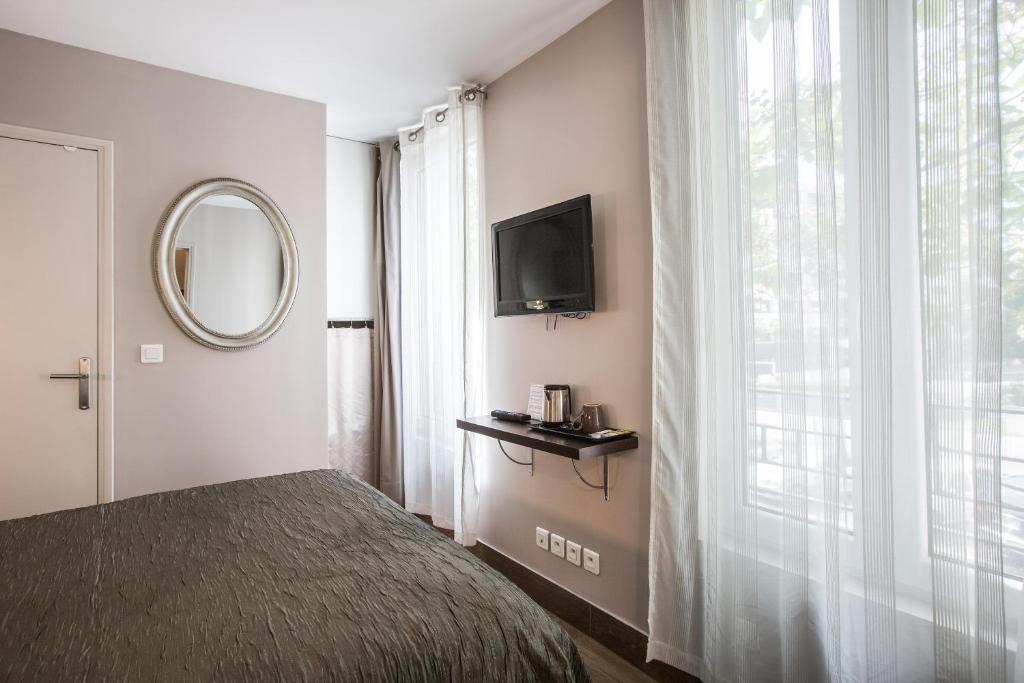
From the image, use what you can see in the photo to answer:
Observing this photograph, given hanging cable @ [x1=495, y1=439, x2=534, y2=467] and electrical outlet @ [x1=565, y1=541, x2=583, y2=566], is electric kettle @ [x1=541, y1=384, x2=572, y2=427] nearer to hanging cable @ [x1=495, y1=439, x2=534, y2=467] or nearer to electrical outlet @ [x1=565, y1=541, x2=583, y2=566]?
hanging cable @ [x1=495, y1=439, x2=534, y2=467]

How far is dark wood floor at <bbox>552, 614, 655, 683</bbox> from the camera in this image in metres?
2.14

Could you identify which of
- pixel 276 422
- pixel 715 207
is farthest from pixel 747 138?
pixel 276 422

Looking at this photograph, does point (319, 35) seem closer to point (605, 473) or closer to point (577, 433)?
point (577, 433)

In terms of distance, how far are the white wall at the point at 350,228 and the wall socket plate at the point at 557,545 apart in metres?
2.23

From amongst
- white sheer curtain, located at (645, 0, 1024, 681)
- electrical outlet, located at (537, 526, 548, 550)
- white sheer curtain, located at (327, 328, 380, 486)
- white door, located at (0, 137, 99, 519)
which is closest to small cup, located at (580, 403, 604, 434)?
white sheer curtain, located at (645, 0, 1024, 681)

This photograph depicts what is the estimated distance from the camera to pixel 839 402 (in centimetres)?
154

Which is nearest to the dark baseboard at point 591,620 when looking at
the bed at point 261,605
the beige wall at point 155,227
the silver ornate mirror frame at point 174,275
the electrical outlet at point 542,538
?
the electrical outlet at point 542,538

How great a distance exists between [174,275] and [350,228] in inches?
53.7

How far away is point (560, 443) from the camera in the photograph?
2.14m

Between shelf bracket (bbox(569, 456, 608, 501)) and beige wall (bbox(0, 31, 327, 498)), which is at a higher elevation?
beige wall (bbox(0, 31, 327, 498))

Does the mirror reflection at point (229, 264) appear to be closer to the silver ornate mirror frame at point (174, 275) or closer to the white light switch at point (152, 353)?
the silver ornate mirror frame at point (174, 275)

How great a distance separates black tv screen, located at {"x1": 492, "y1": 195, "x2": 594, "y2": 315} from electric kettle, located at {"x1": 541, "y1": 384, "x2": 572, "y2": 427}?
0.36 m

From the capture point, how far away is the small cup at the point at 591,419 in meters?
2.33

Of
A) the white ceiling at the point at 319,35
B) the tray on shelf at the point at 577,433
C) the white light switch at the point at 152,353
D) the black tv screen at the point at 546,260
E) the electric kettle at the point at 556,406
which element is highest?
the white ceiling at the point at 319,35
